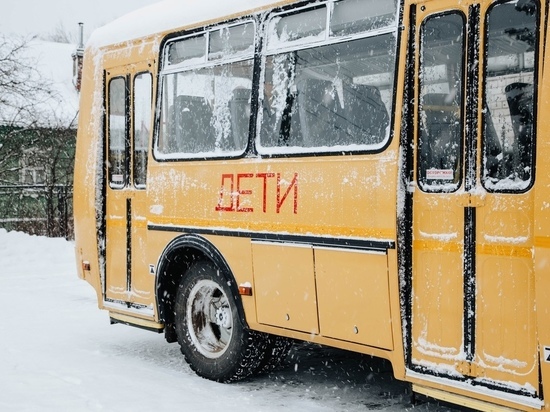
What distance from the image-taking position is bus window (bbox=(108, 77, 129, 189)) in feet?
27.8

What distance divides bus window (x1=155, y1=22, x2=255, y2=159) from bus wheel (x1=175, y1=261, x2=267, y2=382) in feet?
3.42

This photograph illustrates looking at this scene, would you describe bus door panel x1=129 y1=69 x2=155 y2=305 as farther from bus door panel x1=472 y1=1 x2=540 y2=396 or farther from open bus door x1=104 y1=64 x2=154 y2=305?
bus door panel x1=472 y1=1 x2=540 y2=396

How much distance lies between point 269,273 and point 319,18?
6.23 feet

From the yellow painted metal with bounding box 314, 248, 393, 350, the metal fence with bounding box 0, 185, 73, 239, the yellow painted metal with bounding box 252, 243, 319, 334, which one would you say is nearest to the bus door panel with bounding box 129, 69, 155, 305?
the yellow painted metal with bounding box 252, 243, 319, 334

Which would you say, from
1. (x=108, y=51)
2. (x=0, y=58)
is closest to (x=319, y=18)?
(x=108, y=51)

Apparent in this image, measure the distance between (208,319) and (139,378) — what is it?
0.77 meters

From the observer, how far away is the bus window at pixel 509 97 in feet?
15.4

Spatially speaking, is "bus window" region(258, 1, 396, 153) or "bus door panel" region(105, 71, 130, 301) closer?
"bus window" region(258, 1, 396, 153)

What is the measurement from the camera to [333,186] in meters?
5.91

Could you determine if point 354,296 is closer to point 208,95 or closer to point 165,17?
point 208,95

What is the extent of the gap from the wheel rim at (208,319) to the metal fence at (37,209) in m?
14.3

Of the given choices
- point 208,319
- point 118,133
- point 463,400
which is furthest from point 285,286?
point 118,133

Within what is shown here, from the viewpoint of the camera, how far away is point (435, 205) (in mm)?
5184

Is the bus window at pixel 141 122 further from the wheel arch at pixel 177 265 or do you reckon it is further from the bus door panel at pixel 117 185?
the wheel arch at pixel 177 265
